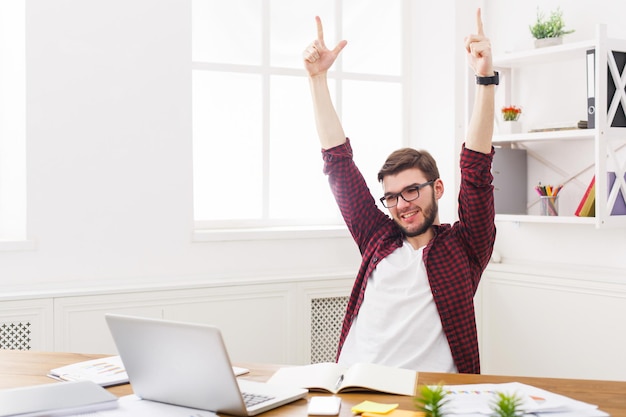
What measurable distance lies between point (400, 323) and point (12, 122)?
1846mm

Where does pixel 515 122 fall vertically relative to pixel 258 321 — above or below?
above

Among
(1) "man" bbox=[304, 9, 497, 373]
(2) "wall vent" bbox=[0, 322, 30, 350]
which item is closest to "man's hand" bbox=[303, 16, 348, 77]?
(1) "man" bbox=[304, 9, 497, 373]

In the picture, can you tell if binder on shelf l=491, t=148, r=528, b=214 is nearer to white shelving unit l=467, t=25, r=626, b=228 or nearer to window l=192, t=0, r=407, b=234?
white shelving unit l=467, t=25, r=626, b=228

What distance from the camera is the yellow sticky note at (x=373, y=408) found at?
147 centimetres

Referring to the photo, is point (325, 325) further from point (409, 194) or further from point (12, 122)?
point (12, 122)

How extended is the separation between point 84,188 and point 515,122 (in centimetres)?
189

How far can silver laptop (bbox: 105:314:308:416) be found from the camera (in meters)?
1.42

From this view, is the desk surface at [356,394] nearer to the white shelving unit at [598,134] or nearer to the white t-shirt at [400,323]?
the white t-shirt at [400,323]

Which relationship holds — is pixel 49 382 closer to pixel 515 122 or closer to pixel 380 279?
pixel 380 279

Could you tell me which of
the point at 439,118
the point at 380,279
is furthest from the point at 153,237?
the point at 439,118

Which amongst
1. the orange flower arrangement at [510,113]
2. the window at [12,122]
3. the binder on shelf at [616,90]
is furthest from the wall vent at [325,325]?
the binder on shelf at [616,90]

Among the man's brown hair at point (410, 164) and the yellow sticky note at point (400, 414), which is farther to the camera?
the man's brown hair at point (410, 164)

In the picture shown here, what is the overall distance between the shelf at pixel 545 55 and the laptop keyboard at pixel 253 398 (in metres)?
2.14

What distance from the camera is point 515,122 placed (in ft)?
11.5
